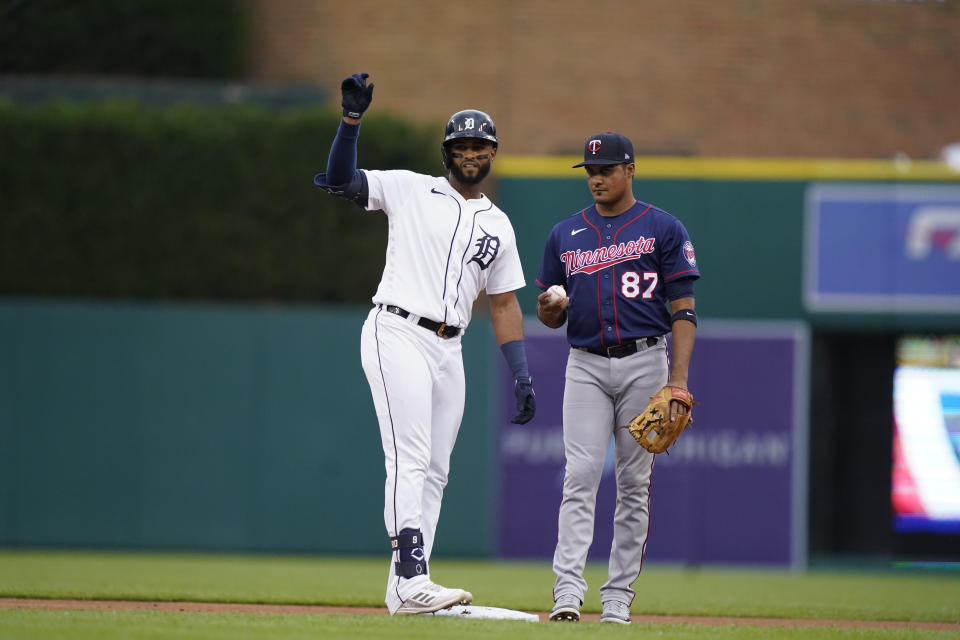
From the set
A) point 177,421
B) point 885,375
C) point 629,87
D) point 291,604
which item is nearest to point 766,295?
point 885,375

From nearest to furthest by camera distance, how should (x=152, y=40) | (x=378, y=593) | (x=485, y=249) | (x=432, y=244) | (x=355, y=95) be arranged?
1. (x=355, y=95)
2. (x=432, y=244)
3. (x=485, y=249)
4. (x=378, y=593)
5. (x=152, y=40)

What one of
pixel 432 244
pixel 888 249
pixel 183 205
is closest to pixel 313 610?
pixel 432 244

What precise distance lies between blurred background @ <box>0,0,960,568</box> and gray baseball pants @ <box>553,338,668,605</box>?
580cm

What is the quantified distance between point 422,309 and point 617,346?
2.85 feet

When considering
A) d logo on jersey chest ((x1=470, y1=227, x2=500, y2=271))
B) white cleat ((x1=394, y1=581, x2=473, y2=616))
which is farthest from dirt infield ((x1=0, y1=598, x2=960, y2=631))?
d logo on jersey chest ((x1=470, y1=227, x2=500, y2=271))

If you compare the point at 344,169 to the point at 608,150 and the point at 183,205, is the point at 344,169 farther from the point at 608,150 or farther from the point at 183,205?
the point at 183,205

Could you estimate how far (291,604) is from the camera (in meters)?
6.39

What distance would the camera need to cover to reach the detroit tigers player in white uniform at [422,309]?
495 cm

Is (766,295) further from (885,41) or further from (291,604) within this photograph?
(291,604)

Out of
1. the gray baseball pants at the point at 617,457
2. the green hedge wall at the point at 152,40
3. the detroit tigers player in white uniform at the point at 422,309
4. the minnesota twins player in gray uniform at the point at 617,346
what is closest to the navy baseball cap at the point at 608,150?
the minnesota twins player in gray uniform at the point at 617,346

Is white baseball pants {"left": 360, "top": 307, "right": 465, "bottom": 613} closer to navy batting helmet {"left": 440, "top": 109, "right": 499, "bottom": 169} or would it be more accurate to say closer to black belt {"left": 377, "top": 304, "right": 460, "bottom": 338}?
black belt {"left": 377, "top": 304, "right": 460, "bottom": 338}

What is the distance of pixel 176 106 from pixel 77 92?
1358mm

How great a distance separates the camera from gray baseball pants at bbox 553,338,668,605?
5266 millimetres

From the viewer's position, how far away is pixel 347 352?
11398mm
